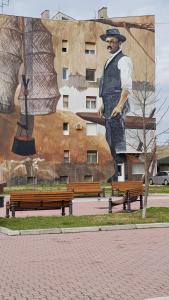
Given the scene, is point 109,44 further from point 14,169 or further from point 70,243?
point 70,243

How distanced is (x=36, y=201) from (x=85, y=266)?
877cm

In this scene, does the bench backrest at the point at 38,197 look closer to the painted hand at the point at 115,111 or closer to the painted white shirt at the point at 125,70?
the painted hand at the point at 115,111

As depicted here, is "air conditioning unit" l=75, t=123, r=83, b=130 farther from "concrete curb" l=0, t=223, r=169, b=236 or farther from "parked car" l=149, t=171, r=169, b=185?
"concrete curb" l=0, t=223, r=169, b=236

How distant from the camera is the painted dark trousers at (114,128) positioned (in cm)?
5838

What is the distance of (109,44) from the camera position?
60.0 meters

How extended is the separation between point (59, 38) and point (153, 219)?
1725 inches

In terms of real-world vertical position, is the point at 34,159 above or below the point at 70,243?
above

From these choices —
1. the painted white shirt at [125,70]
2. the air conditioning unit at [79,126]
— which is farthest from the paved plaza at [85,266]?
the painted white shirt at [125,70]

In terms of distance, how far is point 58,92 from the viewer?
5666 centimetres

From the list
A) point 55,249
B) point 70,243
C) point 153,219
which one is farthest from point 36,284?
point 153,219

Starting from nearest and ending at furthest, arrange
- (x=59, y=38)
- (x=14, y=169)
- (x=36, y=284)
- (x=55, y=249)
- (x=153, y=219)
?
(x=36, y=284), (x=55, y=249), (x=153, y=219), (x=14, y=169), (x=59, y=38)

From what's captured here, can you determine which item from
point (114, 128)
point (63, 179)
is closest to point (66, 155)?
point (63, 179)

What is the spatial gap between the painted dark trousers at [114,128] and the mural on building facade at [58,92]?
499mm

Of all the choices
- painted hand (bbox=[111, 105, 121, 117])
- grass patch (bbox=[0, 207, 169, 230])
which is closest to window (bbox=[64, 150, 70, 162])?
painted hand (bbox=[111, 105, 121, 117])
